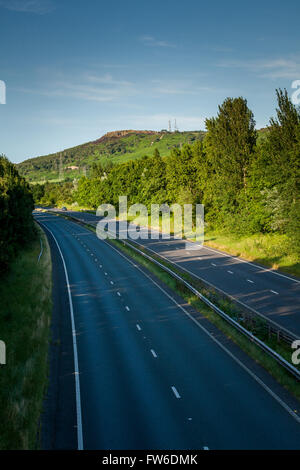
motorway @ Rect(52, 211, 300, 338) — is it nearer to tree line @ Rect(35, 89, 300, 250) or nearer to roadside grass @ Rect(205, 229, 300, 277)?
roadside grass @ Rect(205, 229, 300, 277)

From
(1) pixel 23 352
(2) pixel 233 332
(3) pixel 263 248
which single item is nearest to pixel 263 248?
(3) pixel 263 248

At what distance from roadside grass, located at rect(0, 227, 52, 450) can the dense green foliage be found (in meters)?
2.03

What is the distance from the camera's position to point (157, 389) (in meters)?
13.4

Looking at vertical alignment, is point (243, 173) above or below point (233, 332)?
above

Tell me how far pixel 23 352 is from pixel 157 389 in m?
6.58

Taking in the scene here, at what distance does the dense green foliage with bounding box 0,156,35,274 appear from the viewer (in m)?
28.3

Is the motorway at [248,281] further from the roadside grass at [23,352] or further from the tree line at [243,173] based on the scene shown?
the roadside grass at [23,352]

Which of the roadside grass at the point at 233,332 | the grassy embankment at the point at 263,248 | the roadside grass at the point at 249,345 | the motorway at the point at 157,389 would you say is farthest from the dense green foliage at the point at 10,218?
the grassy embankment at the point at 263,248

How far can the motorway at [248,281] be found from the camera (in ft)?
67.2

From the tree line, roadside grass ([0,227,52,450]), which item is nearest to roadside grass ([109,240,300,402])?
roadside grass ([0,227,52,450])

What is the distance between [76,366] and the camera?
15.8 meters

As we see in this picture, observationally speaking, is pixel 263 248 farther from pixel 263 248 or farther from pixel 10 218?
pixel 10 218

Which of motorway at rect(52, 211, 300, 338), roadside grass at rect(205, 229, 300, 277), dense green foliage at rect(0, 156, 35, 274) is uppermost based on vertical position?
dense green foliage at rect(0, 156, 35, 274)

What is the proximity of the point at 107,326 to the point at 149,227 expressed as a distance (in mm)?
47081
